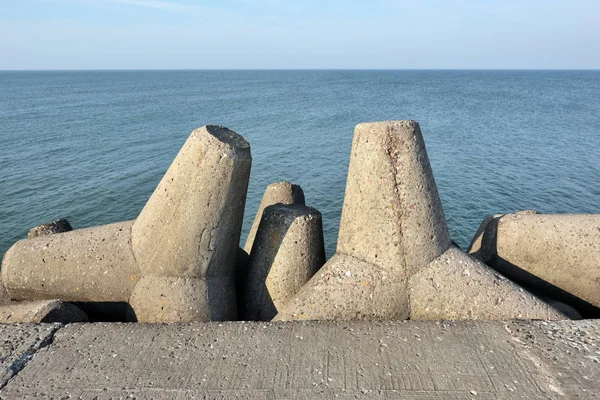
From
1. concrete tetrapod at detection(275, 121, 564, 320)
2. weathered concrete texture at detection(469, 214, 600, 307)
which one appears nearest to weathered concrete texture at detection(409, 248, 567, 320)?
concrete tetrapod at detection(275, 121, 564, 320)

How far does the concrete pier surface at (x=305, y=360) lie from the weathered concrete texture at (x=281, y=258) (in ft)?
2.44

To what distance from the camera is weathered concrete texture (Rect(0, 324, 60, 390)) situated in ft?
8.54

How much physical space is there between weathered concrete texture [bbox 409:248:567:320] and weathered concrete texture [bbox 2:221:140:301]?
2344 millimetres

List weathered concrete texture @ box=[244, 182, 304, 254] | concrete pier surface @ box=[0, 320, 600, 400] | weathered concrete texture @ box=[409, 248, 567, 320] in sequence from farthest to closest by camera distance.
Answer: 1. weathered concrete texture @ box=[244, 182, 304, 254]
2. weathered concrete texture @ box=[409, 248, 567, 320]
3. concrete pier surface @ box=[0, 320, 600, 400]

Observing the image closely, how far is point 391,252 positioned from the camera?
11.4ft

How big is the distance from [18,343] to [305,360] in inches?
71.9

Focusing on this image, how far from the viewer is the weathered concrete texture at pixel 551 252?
12.7ft

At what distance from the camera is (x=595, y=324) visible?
→ 2.99 meters

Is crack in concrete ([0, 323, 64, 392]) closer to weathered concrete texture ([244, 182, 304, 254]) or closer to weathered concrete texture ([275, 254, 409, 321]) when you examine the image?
weathered concrete texture ([275, 254, 409, 321])

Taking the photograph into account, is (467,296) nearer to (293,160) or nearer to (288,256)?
(288,256)

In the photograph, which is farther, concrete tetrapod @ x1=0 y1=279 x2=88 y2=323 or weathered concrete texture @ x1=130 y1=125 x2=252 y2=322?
weathered concrete texture @ x1=130 y1=125 x2=252 y2=322

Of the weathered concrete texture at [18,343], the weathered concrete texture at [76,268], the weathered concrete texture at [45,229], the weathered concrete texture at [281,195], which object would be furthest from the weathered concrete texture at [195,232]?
the weathered concrete texture at [45,229]

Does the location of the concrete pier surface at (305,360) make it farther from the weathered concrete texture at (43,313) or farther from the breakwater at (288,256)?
the breakwater at (288,256)

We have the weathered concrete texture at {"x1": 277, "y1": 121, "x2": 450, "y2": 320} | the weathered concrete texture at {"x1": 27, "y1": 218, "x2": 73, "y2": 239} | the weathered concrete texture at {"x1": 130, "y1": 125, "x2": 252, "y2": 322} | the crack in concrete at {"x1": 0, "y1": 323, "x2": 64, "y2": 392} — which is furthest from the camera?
the weathered concrete texture at {"x1": 27, "y1": 218, "x2": 73, "y2": 239}
